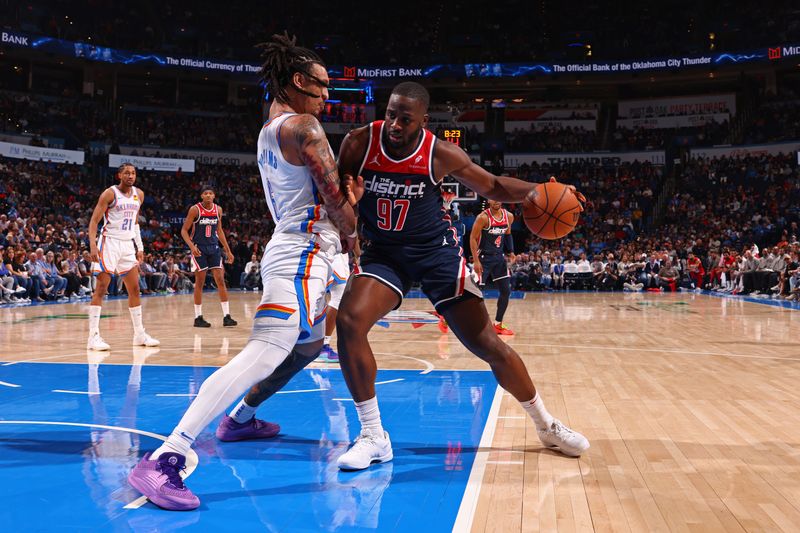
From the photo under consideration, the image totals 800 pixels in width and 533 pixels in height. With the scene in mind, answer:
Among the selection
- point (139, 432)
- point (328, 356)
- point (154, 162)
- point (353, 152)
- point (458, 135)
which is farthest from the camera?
point (154, 162)

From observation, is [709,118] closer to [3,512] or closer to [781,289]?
[781,289]

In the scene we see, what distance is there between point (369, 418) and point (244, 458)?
660 millimetres

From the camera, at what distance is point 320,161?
3.14m

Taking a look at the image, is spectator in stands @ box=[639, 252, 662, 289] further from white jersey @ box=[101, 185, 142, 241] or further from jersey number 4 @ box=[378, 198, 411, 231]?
jersey number 4 @ box=[378, 198, 411, 231]

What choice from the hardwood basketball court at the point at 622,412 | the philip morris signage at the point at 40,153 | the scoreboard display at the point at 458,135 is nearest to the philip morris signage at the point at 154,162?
the philip morris signage at the point at 40,153

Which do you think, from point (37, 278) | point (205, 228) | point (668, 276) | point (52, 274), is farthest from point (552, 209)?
point (668, 276)

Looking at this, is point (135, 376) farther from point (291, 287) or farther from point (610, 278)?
point (610, 278)

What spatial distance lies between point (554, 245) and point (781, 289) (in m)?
11.9

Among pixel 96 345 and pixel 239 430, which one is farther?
pixel 96 345

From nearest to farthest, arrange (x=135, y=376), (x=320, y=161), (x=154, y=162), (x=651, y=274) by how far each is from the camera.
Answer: (x=320, y=161) → (x=135, y=376) → (x=651, y=274) → (x=154, y=162)

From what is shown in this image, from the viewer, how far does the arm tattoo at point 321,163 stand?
10.3ft

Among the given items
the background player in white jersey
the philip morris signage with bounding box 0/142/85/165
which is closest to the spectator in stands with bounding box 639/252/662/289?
the background player in white jersey

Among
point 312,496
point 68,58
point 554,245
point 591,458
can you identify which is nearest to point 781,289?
point 554,245

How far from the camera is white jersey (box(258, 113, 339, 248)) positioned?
3.32m
